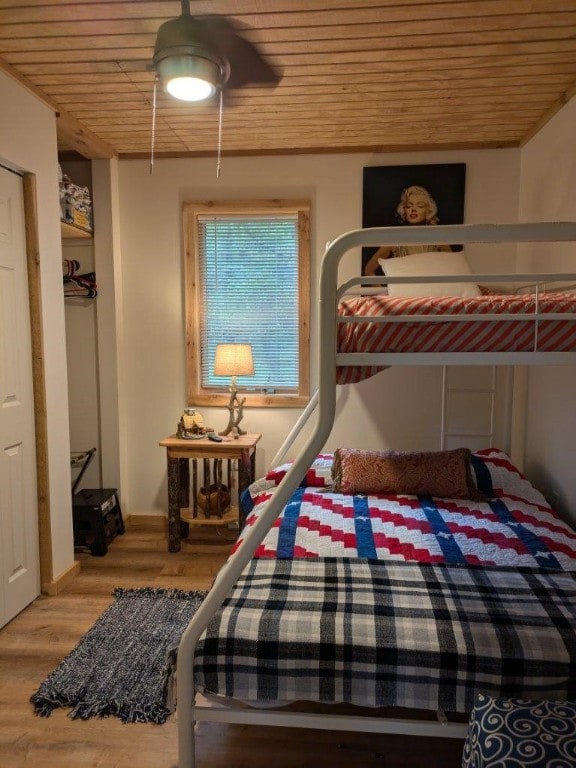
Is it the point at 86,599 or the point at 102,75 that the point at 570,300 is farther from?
the point at 86,599

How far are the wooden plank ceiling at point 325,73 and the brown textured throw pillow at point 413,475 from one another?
1.78 meters

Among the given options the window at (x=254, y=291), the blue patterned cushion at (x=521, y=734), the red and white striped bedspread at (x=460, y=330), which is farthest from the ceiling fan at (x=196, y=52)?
the blue patterned cushion at (x=521, y=734)

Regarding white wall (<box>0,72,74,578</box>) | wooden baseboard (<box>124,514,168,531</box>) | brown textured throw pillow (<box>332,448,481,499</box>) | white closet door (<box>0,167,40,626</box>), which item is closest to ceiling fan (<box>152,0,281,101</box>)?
white wall (<box>0,72,74,578</box>)

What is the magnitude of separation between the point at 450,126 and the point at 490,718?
2.83m

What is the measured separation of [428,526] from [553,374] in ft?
3.87

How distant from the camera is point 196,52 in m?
1.78

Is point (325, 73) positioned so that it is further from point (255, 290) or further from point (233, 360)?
point (233, 360)

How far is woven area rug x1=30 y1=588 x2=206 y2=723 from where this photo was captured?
6.00 feet

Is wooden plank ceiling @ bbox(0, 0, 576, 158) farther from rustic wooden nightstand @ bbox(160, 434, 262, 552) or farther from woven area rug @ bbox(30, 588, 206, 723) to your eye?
woven area rug @ bbox(30, 588, 206, 723)

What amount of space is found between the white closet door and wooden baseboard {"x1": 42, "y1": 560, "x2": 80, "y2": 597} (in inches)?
2.6

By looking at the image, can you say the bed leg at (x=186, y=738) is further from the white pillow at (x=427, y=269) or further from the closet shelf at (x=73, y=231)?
the closet shelf at (x=73, y=231)

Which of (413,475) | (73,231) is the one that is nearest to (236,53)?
(73,231)

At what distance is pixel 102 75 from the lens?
7.64ft

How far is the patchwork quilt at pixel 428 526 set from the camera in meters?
1.90
